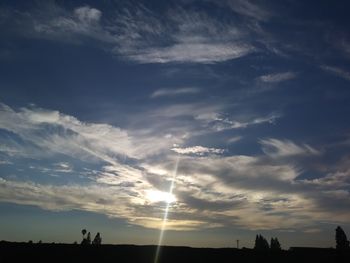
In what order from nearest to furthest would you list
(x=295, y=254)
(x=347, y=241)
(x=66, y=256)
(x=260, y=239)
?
(x=66, y=256)
(x=295, y=254)
(x=347, y=241)
(x=260, y=239)

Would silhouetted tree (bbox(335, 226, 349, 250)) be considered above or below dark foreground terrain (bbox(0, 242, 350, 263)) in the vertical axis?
above

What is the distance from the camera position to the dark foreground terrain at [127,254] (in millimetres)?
28672

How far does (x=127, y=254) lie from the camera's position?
96.4 feet

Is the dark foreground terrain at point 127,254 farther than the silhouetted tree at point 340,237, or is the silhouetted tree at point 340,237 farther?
the silhouetted tree at point 340,237

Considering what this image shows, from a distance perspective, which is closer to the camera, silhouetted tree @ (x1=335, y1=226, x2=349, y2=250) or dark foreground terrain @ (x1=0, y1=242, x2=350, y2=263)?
dark foreground terrain @ (x1=0, y1=242, x2=350, y2=263)

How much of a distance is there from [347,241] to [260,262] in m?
51.0

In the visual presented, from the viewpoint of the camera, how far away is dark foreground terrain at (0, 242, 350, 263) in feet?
94.1

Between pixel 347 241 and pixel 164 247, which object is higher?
pixel 347 241

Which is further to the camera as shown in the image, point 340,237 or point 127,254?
point 340,237

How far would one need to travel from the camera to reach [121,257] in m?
29.1

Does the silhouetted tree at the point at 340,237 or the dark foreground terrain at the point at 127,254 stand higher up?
the silhouetted tree at the point at 340,237

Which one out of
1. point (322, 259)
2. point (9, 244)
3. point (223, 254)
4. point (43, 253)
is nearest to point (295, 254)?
point (322, 259)

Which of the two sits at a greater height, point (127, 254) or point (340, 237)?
point (340, 237)

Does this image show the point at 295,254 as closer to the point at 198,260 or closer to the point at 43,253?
the point at 198,260
